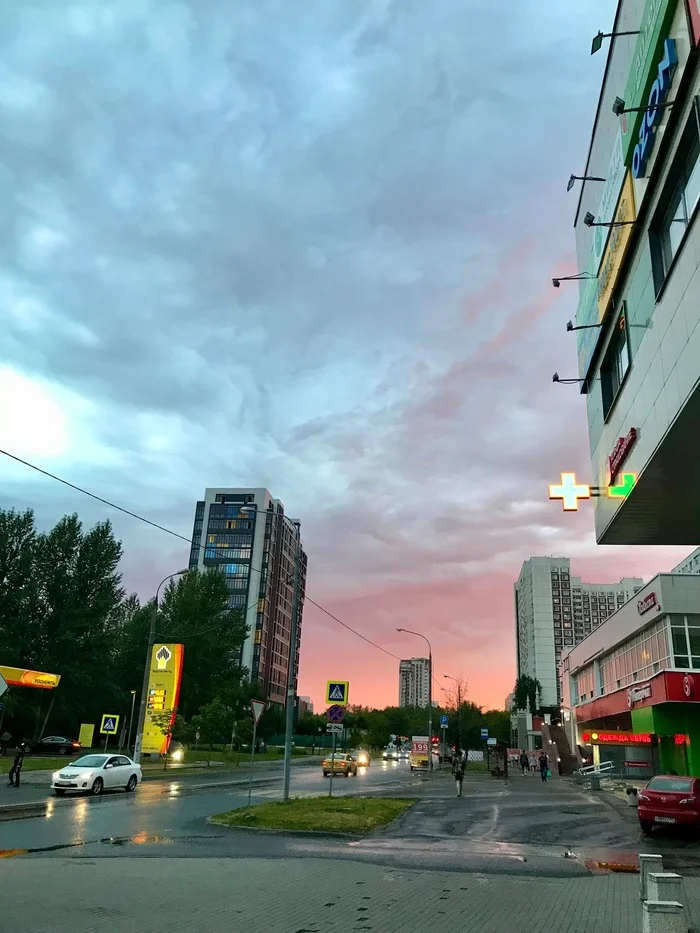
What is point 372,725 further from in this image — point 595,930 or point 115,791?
point 595,930

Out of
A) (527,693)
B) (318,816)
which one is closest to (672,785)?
(318,816)

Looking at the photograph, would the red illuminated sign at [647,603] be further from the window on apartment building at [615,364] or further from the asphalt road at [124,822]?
the window on apartment building at [615,364]

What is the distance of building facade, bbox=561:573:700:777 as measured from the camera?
115 feet

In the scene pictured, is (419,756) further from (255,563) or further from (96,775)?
(255,563)

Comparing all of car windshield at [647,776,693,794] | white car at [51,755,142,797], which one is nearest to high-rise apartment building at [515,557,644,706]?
white car at [51,755,142,797]

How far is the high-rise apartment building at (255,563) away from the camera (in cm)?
14188

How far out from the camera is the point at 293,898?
8.48m

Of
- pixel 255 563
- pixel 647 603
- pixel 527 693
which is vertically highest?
pixel 255 563

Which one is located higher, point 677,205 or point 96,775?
point 677,205

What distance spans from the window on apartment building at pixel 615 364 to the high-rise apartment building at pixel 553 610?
399 feet

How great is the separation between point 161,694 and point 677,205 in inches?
1782

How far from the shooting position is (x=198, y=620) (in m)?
81.8

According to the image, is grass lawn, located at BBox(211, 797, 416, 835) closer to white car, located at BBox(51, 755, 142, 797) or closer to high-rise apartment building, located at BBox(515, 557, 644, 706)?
white car, located at BBox(51, 755, 142, 797)

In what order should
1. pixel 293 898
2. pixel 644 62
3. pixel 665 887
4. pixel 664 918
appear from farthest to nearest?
pixel 644 62 → pixel 293 898 → pixel 665 887 → pixel 664 918
